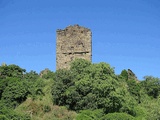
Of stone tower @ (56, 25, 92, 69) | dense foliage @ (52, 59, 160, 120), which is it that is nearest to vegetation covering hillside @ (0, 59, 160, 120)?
dense foliage @ (52, 59, 160, 120)

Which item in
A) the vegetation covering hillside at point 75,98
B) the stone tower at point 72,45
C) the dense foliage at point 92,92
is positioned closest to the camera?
the vegetation covering hillside at point 75,98

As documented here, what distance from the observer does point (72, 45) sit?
35344mm

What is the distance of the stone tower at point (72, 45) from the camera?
115 ft

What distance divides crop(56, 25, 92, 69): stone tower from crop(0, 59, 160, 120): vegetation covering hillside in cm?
536

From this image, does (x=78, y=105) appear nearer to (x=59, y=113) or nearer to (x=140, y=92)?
(x=59, y=113)

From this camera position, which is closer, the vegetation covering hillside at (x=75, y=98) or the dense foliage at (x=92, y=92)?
the vegetation covering hillside at (x=75, y=98)

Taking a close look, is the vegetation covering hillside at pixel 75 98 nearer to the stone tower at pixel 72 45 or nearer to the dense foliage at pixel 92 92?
the dense foliage at pixel 92 92


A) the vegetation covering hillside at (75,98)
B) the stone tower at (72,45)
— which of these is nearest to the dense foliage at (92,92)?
the vegetation covering hillside at (75,98)

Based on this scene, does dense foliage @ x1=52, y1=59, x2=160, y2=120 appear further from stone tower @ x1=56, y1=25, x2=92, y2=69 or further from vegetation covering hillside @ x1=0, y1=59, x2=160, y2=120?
stone tower @ x1=56, y1=25, x2=92, y2=69

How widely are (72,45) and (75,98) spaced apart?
9.63 meters

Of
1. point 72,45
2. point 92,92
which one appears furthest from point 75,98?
point 72,45

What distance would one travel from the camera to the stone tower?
35.0 m

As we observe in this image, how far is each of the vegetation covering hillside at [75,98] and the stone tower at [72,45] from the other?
5356 mm

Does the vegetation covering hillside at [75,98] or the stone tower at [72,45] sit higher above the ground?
the stone tower at [72,45]
